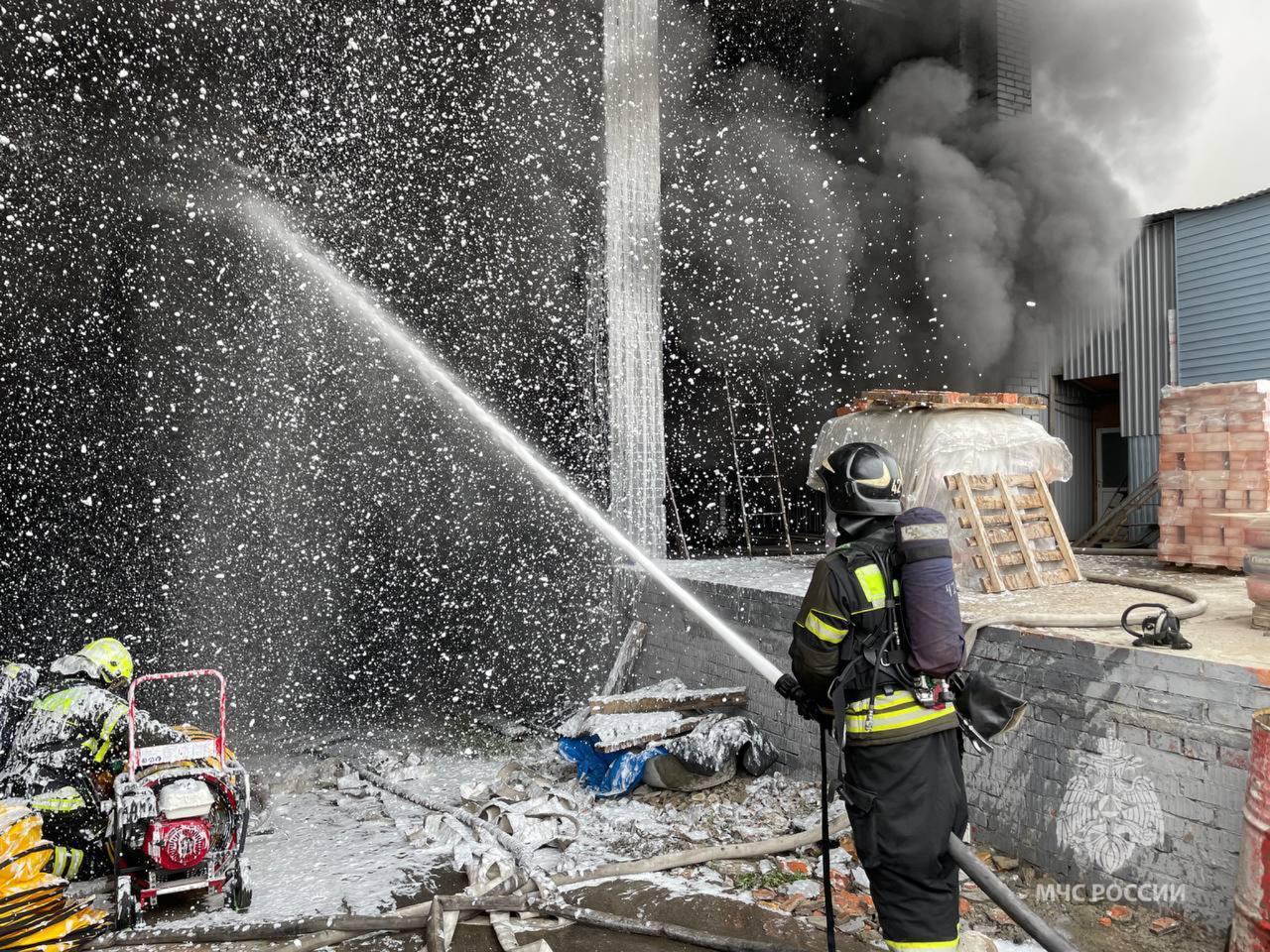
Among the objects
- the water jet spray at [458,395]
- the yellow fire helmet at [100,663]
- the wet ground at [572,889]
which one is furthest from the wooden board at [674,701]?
the yellow fire helmet at [100,663]

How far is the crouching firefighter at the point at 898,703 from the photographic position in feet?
8.64

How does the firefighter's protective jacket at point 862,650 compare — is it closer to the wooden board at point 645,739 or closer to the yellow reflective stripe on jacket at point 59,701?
the wooden board at point 645,739

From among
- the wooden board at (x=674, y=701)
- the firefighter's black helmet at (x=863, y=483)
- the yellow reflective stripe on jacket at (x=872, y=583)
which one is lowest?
the wooden board at (x=674, y=701)

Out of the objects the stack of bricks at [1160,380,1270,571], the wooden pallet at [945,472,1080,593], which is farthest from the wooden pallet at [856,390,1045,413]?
the stack of bricks at [1160,380,1270,571]

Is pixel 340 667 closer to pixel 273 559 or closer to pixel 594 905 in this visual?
pixel 273 559

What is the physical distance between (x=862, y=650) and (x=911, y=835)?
0.59 meters

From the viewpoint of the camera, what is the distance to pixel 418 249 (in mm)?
8492

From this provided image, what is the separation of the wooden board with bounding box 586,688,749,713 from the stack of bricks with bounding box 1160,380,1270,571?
142 inches

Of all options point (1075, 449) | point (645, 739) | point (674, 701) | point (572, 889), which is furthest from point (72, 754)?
point (1075, 449)

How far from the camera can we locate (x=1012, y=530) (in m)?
5.87

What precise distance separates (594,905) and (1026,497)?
4.23 meters

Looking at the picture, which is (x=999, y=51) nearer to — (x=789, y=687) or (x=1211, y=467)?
(x=1211, y=467)

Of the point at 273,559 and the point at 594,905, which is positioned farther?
the point at 273,559

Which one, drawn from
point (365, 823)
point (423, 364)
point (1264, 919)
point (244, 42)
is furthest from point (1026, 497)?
point (244, 42)
